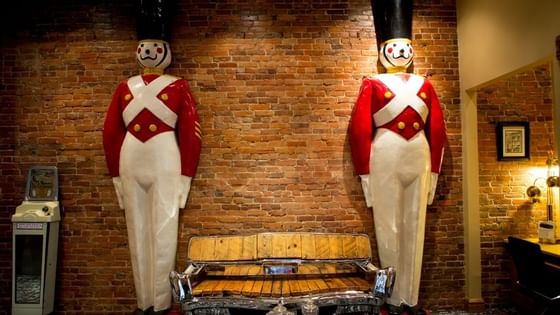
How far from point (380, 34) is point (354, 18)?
0.39m

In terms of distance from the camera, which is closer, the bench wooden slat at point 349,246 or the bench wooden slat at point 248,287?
the bench wooden slat at point 248,287

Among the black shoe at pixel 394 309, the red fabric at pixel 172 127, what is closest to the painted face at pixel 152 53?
the red fabric at pixel 172 127

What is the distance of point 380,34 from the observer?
12.7ft

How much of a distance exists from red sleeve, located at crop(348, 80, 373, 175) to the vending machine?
3014 mm

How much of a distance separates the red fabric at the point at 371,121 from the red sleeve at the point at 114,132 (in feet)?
7.30

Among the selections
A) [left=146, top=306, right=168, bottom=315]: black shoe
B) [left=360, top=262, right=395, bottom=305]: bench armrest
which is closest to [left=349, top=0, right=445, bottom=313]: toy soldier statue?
[left=360, top=262, right=395, bottom=305]: bench armrest

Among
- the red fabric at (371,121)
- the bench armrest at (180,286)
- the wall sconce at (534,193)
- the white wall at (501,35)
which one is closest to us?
the white wall at (501,35)

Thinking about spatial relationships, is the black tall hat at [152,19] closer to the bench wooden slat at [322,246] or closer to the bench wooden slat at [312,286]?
the bench wooden slat at [322,246]

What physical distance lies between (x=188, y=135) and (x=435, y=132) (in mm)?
2346

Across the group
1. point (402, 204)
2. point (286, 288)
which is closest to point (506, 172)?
point (402, 204)

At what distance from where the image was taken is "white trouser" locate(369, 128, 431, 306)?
3613 mm

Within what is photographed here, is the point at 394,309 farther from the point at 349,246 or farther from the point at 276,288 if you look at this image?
the point at 276,288

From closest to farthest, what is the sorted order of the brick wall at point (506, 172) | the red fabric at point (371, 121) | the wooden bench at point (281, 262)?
the wooden bench at point (281, 262) < the red fabric at point (371, 121) < the brick wall at point (506, 172)

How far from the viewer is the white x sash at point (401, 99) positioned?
361 cm
